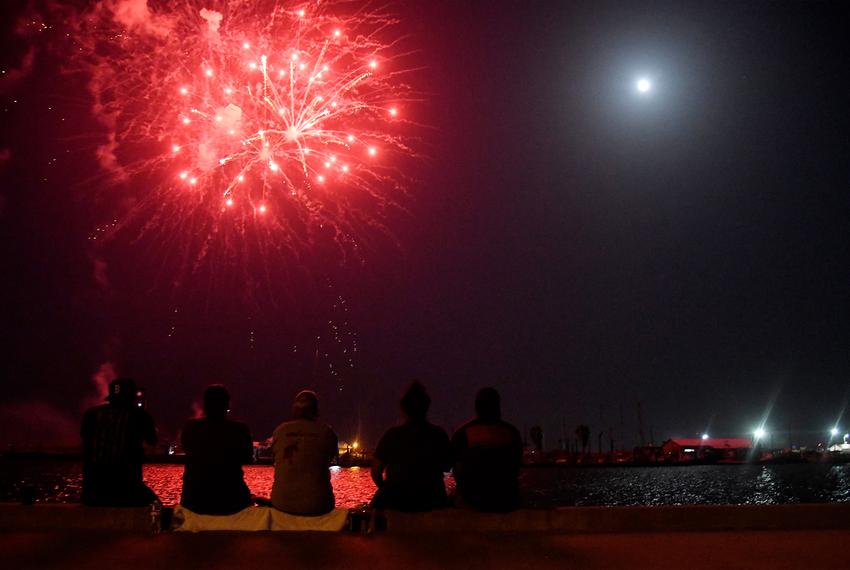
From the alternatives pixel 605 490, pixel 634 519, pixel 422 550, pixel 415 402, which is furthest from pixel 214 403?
pixel 605 490

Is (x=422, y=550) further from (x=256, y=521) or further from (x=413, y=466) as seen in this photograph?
(x=256, y=521)

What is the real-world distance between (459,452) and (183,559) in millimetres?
2903

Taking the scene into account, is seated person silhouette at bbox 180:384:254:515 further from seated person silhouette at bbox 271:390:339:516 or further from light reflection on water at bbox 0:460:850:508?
light reflection on water at bbox 0:460:850:508

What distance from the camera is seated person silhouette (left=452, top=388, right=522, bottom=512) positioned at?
770 centimetres

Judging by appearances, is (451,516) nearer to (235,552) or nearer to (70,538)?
(235,552)

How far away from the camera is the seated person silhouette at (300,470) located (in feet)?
24.5

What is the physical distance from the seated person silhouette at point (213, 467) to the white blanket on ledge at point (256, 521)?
6 cm

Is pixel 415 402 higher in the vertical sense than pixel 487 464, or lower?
higher

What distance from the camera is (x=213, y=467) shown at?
740 centimetres

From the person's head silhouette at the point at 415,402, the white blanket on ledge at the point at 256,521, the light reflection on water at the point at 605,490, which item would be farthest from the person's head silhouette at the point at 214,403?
the light reflection on water at the point at 605,490

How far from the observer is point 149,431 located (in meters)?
7.78

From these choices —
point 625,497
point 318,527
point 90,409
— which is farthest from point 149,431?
point 625,497

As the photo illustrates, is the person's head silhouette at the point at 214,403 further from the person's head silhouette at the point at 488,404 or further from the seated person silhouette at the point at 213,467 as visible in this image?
the person's head silhouette at the point at 488,404

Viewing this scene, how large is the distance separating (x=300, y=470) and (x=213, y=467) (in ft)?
2.75
